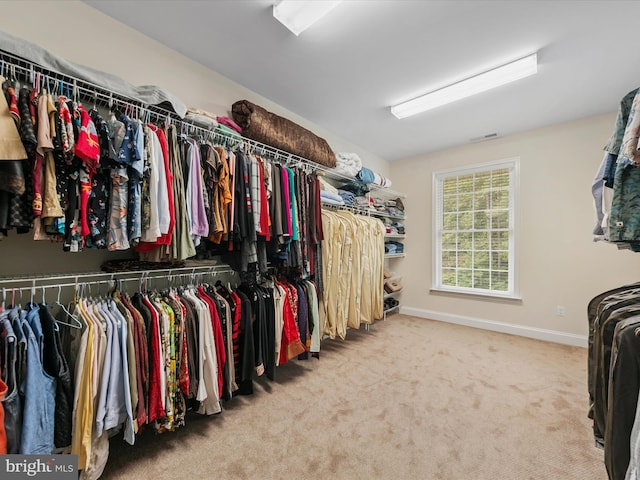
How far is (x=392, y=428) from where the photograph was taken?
67.6 inches

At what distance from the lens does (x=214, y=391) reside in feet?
5.33

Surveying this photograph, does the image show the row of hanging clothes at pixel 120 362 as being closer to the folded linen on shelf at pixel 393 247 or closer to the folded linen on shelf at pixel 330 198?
the folded linen on shelf at pixel 330 198

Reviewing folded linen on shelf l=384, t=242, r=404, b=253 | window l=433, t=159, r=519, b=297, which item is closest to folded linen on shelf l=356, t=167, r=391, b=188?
folded linen on shelf l=384, t=242, r=404, b=253

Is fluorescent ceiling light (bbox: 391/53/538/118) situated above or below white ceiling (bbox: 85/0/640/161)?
below

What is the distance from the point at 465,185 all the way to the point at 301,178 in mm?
2856

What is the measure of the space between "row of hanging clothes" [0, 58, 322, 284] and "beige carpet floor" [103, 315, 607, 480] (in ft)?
3.45

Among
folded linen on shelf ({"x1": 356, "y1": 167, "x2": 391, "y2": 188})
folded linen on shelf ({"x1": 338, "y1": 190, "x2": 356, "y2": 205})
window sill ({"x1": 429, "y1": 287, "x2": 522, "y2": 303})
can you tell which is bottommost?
window sill ({"x1": 429, "y1": 287, "x2": 522, "y2": 303})

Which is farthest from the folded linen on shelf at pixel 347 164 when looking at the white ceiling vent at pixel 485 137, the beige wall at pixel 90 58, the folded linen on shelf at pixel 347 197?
the white ceiling vent at pixel 485 137

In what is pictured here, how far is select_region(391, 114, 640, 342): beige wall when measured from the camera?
119 inches

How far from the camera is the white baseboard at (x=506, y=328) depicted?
125 inches

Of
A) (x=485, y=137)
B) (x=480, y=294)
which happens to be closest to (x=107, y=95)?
(x=485, y=137)

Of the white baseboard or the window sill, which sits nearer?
the white baseboard

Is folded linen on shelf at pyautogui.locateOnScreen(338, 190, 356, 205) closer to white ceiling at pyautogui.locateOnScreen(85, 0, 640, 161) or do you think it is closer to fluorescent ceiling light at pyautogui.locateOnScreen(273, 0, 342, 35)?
white ceiling at pyautogui.locateOnScreen(85, 0, 640, 161)

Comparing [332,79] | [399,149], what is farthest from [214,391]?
[399,149]
